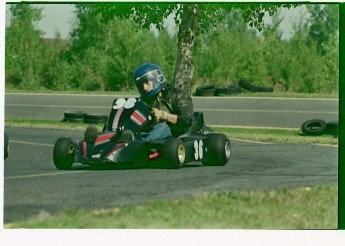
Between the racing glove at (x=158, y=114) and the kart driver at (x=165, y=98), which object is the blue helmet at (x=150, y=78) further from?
the racing glove at (x=158, y=114)

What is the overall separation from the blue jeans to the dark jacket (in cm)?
22

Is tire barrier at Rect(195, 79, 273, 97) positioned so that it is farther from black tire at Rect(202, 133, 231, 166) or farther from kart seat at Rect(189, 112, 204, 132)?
black tire at Rect(202, 133, 231, 166)

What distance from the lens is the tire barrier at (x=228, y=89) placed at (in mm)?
14937

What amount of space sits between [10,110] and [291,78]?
16.0 ft

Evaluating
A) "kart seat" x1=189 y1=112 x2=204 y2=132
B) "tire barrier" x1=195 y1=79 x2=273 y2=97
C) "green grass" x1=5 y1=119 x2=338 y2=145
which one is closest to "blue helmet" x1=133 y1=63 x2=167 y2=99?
"kart seat" x1=189 y1=112 x2=204 y2=132

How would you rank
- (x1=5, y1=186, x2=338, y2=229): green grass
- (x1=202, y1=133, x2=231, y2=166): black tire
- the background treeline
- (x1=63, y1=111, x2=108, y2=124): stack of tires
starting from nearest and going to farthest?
(x1=5, y1=186, x2=338, y2=229): green grass, (x1=202, y1=133, x2=231, y2=166): black tire, the background treeline, (x1=63, y1=111, x2=108, y2=124): stack of tires

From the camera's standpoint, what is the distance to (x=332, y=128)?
1341 cm

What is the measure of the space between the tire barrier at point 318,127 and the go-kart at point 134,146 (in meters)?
1.55

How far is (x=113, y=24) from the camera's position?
13.6 metres

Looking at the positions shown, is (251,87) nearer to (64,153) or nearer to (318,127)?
(318,127)

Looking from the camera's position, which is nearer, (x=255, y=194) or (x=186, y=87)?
(x=255, y=194)

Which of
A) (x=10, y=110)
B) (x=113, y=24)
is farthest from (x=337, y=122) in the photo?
(x=10, y=110)

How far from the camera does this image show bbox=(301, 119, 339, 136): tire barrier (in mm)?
13139

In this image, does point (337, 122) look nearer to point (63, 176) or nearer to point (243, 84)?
point (243, 84)
